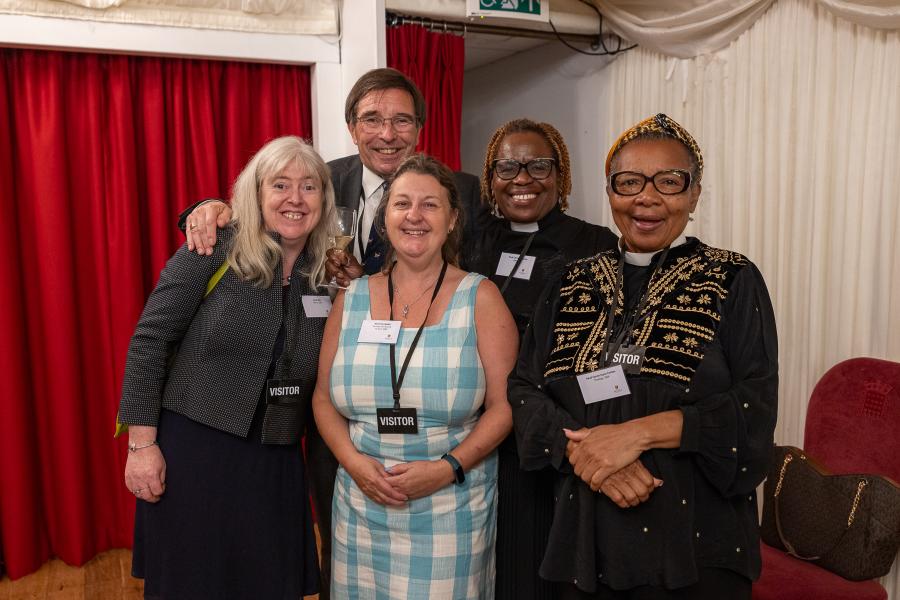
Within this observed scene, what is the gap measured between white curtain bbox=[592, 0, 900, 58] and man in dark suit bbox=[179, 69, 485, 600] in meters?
1.60

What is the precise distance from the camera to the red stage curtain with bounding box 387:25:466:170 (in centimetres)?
398

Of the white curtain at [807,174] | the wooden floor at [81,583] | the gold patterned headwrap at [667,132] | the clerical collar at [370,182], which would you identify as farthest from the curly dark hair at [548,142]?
the wooden floor at [81,583]

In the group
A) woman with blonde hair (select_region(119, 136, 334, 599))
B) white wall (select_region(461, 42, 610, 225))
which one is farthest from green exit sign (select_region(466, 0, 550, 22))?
woman with blonde hair (select_region(119, 136, 334, 599))

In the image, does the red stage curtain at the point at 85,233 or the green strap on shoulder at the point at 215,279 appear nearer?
the green strap on shoulder at the point at 215,279

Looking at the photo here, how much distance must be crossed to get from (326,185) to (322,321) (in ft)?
1.38

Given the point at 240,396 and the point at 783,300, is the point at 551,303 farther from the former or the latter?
the point at 783,300

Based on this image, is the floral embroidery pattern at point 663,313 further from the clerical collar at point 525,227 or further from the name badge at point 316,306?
the name badge at point 316,306

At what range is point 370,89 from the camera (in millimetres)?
2557

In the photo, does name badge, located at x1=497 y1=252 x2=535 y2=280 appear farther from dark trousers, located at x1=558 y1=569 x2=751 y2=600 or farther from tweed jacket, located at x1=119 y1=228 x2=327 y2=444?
dark trousers, located at x1=558 y1=569 x2=751 y2=600

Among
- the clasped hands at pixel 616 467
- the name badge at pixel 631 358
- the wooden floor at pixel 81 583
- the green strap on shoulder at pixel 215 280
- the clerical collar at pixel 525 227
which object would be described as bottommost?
the wooden floor at pixel 81 583

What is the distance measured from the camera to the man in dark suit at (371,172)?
8.20 ft

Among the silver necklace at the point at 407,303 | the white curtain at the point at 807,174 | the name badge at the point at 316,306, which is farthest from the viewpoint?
the white curtain at the point at 807,174

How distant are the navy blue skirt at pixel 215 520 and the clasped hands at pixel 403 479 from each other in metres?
0.38

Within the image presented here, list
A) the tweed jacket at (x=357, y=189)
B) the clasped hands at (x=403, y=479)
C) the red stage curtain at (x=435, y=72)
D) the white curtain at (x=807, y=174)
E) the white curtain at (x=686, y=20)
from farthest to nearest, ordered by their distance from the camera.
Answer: the red stage curtain at (x=435, y=72) → the white curtain at (x=686, y=20) → the white curtain at (x=807, y=174) → the tweed jacket at (x=357, y=189) → the clasped hands at (x=403, y=479)
